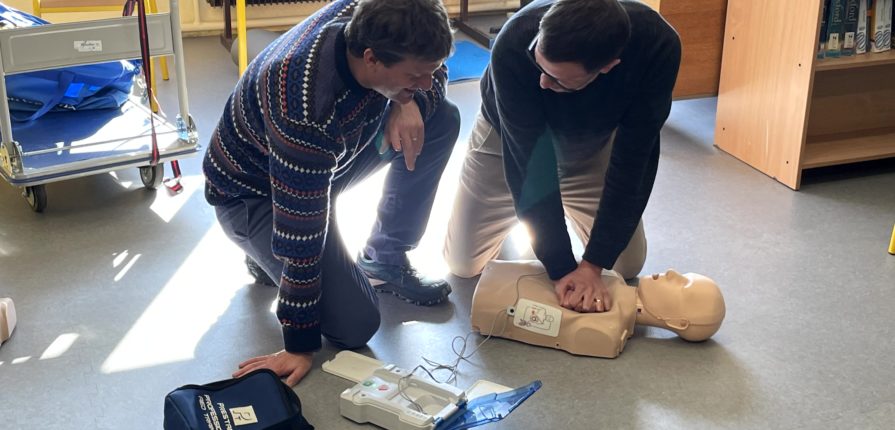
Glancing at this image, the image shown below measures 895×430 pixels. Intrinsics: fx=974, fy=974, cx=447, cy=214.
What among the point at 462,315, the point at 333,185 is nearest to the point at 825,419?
the point at 462,315

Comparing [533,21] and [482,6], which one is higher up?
[533,21]

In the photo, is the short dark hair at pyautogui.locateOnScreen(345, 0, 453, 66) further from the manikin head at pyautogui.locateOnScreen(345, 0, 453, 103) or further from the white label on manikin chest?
the white label on manikin chest

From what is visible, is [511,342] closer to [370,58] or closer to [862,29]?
[370,58]

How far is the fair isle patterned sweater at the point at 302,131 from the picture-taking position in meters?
1.84

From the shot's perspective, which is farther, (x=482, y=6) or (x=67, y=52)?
(x=482, y=6)

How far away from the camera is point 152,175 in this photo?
300cm

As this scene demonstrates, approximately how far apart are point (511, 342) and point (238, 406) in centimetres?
66

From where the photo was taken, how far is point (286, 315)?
1976mm

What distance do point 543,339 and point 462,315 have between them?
247 millimetres

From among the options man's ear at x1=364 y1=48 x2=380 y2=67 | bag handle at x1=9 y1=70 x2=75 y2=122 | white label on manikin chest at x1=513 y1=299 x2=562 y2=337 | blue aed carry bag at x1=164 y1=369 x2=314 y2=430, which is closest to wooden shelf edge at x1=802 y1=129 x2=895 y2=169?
white label on manikin chest at x1=513 y1=299 x2=562 y2=337

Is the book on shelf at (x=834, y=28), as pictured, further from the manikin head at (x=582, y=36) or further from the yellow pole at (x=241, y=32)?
the yellow pole at (x=241, y=32)

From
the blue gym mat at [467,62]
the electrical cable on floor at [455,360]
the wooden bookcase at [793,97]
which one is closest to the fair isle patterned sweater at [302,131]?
the electrical cable on floor at [455,360]

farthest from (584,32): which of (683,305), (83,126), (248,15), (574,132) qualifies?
(248,15)

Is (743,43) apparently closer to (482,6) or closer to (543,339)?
(543,339)
